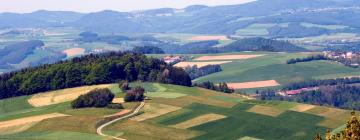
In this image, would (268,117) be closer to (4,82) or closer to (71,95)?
(71,95)

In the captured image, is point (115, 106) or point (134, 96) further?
point (134, 96)

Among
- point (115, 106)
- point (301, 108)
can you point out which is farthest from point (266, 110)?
point (115, 106)

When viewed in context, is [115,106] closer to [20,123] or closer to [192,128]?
[20,123]

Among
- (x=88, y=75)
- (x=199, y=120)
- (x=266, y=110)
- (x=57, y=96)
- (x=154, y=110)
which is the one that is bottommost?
(x=266, y=110)

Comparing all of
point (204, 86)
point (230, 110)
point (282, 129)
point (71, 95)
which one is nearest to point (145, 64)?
point (204, 86)

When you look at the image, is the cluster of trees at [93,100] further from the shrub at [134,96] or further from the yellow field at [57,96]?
the yellow field at [57,96]

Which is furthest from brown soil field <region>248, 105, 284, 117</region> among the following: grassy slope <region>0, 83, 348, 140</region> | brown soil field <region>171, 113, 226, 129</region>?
brown soil field <region>171, 113, 226, 129</region>
